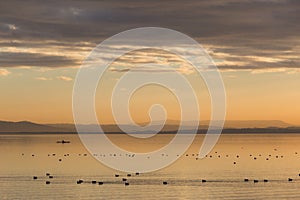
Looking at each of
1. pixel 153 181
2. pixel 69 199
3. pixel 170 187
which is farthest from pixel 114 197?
pixel 153 181

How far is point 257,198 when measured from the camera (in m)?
112

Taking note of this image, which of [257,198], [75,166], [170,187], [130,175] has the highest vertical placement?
[75,166]

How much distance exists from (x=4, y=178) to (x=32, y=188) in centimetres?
2161

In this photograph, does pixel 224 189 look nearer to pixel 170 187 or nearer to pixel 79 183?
pixel 170 187

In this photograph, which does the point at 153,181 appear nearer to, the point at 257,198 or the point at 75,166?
the point at 257,198

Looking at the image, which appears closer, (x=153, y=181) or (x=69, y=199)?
(x=69, y=199)

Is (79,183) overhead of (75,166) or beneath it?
beneath

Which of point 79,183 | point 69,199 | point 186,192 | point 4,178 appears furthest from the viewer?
point 4,178

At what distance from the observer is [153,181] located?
139 m

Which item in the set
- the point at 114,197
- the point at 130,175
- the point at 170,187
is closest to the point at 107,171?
the point at 130,175

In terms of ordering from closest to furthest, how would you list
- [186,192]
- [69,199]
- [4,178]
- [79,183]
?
[69,199]
[186,192]
[79,183]
[4,178]

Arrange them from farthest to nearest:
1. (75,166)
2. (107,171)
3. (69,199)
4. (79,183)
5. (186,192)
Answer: (75,166) → (107,171) → (79,183) → (186,192) → (69,199)

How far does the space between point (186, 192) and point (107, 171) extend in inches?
1983

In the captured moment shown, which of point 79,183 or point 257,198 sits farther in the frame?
point 79,183
